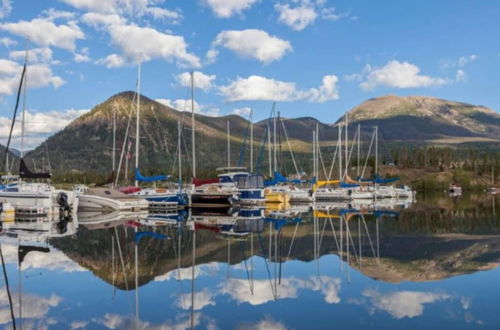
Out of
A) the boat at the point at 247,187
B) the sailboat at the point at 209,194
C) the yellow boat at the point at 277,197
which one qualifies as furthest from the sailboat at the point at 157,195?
the yellow boat at the point at 277,197

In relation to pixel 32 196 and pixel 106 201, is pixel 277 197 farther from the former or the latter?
pixel 32 196

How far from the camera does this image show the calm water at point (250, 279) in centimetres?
1396

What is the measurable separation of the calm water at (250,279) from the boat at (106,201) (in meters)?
17.9

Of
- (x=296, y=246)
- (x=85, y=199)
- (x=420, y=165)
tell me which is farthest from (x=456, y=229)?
(x=420, y=165)

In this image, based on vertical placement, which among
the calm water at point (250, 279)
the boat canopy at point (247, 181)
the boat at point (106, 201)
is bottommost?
the calm water at point (250, 279)

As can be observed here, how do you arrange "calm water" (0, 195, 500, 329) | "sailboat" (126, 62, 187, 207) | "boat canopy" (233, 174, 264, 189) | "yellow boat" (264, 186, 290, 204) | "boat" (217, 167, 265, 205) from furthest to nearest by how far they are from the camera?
"yellow boat" (264, 186, 290, 204), "boat canopy" (233, 174, 264, 189), "boat" (217, 167, 265, 205), "sailboat" (126, 62, 187, 207), "calm water" (0, 195, 500, 329)

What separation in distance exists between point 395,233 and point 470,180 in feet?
459

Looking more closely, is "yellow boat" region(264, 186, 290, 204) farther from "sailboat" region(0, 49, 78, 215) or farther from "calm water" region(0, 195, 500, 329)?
"calm water" region(0, 195, 500, 329)

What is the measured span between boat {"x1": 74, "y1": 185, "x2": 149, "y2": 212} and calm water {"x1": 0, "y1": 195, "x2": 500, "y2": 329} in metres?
17.9

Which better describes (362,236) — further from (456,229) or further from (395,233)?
(456,229)

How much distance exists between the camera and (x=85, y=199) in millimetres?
54062

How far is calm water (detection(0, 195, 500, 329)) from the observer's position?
13961mm

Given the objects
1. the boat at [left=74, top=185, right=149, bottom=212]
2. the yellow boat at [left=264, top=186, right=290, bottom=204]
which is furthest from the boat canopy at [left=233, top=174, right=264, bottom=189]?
the boat at [left=74, top=185, right=149, bottom=212]

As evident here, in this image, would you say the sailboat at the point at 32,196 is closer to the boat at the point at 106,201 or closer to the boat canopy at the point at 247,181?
the boat at the point at 106,201
